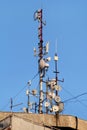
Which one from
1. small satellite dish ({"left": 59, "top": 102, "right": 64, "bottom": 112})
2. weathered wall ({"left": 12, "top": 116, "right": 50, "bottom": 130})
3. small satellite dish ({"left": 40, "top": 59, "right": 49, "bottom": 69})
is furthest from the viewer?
small satellite dish ({"left": 40, "top": 59, "right": 49, "bottom": 69})

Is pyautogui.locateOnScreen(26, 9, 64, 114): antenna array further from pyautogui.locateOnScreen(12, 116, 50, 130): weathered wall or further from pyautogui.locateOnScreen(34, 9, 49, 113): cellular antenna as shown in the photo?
pyautogui.locateOnScreen(12, 116, 50, 130): weathered wall

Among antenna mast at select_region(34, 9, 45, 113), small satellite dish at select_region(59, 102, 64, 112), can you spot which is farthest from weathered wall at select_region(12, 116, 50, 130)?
A: antenna mast at select_region(34, 9, 45, 113)

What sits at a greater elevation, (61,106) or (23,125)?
(61,106)

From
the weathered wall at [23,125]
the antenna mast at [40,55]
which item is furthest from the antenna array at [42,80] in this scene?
the weathered wall at [23,125]

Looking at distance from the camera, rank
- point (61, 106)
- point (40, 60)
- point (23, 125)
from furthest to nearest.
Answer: point (40, 60)
point (61, 106)
point (23, 125)

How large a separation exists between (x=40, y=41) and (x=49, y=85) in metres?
3.58

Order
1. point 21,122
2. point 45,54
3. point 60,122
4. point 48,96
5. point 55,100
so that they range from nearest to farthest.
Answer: point 21,122 → point 60,122 → point 55,100 → point 48,96 → point 45,54

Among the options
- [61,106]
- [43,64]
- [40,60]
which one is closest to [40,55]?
[40,60]

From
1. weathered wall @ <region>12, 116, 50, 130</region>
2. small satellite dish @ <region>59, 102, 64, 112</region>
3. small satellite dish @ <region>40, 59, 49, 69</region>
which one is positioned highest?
small satellite dish @ <region>40, 59, 49, 69</region>

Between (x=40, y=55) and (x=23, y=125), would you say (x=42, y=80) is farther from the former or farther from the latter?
(x=23, y=125)

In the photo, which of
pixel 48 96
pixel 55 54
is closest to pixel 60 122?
pixel 48 96

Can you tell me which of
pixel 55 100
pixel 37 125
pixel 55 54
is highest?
pixel 55 54

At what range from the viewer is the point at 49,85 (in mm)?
32344

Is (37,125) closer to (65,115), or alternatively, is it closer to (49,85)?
(65,115)
